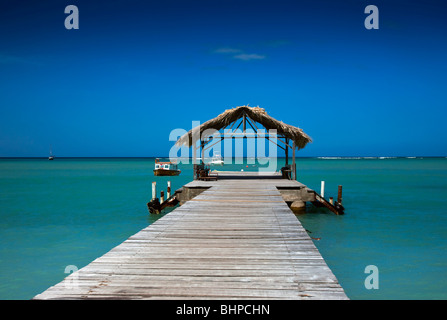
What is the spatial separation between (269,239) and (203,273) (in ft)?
6.15

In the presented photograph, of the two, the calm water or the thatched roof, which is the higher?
the thatched roof

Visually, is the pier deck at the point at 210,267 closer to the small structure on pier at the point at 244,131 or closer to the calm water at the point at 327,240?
the calm water at the point at 327,240

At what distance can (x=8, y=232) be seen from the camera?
12.1 m

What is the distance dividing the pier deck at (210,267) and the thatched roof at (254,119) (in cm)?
989

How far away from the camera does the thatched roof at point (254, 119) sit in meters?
16.1

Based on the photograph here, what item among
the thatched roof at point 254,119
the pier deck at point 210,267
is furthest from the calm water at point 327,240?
the thatched roof at point 254,119

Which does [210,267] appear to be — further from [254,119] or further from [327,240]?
[254,119]

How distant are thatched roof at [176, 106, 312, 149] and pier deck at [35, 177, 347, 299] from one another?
9888mm

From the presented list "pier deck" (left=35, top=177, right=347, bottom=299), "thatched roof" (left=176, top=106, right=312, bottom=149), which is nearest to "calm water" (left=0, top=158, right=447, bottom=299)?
"pier deck" (left=35, top=177, right=347, bottom=299)

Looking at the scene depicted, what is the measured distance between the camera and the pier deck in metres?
3.35

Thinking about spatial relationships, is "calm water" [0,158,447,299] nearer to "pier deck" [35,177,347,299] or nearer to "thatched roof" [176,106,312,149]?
"pier deck" [35,177,347,299]
